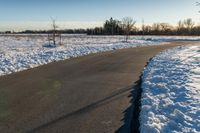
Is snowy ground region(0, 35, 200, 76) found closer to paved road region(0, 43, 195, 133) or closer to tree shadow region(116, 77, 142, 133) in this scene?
paved road region(0, 43, 195, 133)

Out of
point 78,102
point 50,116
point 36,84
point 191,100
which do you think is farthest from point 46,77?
point 191,100

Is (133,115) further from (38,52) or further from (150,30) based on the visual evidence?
(150,30)

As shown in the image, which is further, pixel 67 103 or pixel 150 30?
pixel 150 30

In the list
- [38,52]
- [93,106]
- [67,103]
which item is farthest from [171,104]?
[38,52]

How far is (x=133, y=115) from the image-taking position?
585 cm

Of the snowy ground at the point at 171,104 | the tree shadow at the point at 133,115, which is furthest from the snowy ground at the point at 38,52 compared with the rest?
the snowy ground at the point at 171,104

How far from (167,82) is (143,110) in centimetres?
352

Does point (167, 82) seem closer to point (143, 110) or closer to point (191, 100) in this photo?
point (191, 100)

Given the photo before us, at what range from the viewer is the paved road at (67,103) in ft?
17.0

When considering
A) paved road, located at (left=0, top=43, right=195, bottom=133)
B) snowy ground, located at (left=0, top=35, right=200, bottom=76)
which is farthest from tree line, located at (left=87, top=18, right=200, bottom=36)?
paved road, located at (left=0, top=43, right=195, bottom=133)

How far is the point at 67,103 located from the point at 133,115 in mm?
1789

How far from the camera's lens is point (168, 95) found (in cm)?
740

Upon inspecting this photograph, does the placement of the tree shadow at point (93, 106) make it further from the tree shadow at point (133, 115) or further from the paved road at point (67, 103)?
the tree shadow at point (133, 115)

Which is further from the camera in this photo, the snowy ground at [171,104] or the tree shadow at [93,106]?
the tree shadow at [93,106]
